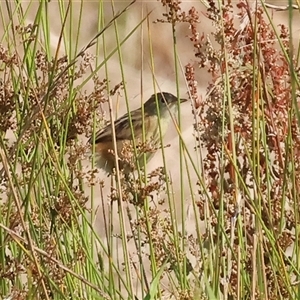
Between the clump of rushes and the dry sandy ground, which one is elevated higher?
the dry sandy ground

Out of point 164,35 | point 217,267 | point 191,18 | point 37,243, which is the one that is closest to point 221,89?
point 191,18

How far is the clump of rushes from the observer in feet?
5.33

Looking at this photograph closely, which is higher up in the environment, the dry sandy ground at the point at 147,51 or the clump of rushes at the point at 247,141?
the dry sandy ground at the point at 147,51

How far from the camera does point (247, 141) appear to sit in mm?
1919

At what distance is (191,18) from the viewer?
178 cm

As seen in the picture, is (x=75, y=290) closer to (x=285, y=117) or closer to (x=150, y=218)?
(x=150, y=218)

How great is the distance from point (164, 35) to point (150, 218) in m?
3.49

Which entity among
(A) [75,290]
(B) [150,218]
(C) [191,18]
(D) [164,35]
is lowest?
(A) [75,290]

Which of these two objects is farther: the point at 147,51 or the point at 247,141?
the point at 147,51

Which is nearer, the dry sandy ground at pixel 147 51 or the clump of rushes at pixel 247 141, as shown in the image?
the clump of rushes at pixel 247 141

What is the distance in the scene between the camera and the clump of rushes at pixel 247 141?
1625mm

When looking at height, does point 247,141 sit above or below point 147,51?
below

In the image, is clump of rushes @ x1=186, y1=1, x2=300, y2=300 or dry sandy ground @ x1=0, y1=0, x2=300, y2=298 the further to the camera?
dry sandy ground @ x1=0, y1=0, x2=300, y2=298

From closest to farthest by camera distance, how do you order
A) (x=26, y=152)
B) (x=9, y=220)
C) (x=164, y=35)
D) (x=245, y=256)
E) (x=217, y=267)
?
1. (x=217, y=267)
2. (x=9, y=220)
3. (x=245, y=256)
4. (x=26, y=152)
5. (x=164, y=35)
